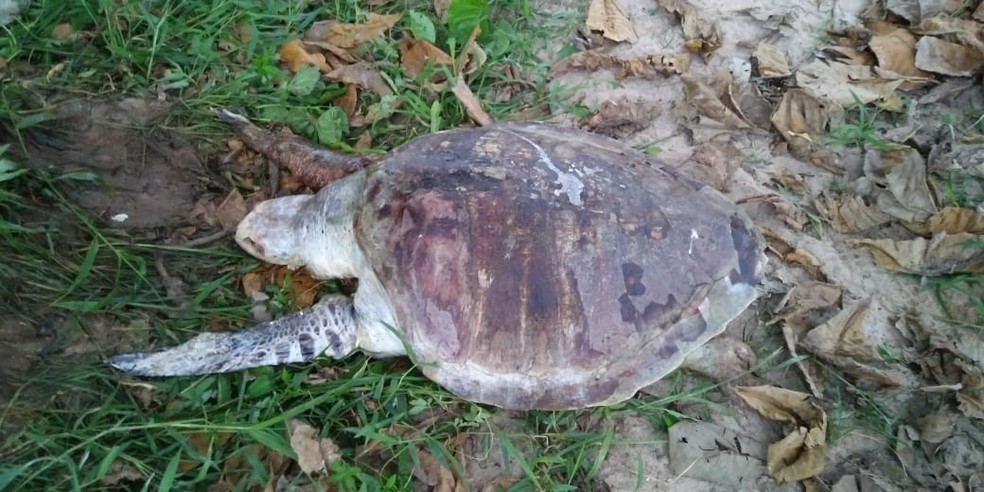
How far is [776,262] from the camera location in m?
2.67

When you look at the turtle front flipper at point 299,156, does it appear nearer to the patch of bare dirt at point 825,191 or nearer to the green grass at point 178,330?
the green grass at point 178,330

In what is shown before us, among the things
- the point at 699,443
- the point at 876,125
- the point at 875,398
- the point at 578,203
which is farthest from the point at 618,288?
the point at 876,125

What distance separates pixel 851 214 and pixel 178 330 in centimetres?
255

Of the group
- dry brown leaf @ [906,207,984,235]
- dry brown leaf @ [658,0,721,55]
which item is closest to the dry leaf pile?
dry brown leaf @ [658,0,721,55]

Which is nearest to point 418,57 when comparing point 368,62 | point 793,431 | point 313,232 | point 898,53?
point 368,62

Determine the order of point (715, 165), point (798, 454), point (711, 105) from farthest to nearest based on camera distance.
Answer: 1. point (711, 105)
2. point (715, 165)
3. point (798, 454)

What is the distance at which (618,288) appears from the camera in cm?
205

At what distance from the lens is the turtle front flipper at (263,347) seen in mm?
2111

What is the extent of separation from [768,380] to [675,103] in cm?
128

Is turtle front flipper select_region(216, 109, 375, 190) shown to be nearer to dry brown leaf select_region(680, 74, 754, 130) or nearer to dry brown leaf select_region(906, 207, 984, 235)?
dry brown leaf select_region(680, 74, 754, 130)

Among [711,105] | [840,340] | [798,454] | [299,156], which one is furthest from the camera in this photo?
[711,105]

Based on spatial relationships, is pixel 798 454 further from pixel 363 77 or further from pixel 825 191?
pixel 363 77

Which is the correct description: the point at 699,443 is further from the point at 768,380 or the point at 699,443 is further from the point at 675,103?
the point at 675,103

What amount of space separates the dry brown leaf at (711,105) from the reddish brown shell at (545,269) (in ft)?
3.02
